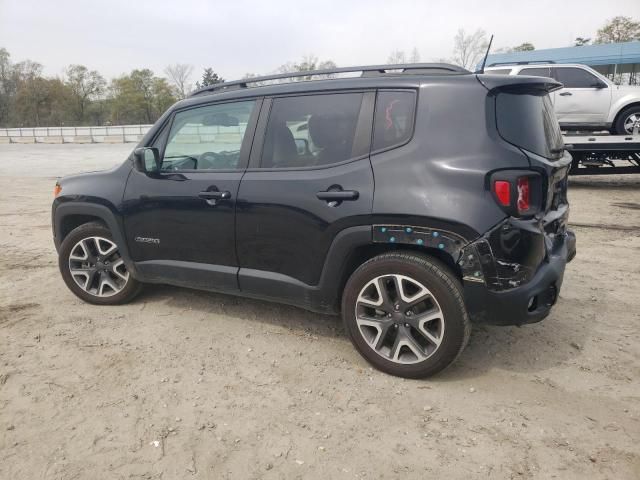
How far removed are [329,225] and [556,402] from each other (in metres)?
1.69

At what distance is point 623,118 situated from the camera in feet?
35.0

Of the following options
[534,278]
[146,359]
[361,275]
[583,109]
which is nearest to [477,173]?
[534,278]

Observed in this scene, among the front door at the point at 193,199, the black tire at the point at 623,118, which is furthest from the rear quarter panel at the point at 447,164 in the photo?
the black tire at the point at 623,118

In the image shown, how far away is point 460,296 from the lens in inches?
112

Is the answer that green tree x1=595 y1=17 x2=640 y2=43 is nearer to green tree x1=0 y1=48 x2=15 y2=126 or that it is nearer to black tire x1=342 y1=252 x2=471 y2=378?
black tire x1=342 y1=252 x2=471 y2=378

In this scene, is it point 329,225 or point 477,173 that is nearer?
point 477,173

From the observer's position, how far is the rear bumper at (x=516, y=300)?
276cm

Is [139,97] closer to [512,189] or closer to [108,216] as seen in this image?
[108,216]

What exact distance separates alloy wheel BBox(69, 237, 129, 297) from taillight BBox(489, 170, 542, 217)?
3.17 metres

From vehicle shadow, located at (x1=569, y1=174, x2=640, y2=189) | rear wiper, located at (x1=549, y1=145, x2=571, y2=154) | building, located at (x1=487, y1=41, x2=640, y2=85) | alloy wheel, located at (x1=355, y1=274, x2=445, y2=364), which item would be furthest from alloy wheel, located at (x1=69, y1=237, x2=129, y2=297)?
building, located at (x1=487, y1=41, x2=640, y2=85)

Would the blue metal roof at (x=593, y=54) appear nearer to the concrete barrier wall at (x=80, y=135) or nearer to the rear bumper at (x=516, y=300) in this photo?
the concrete barrier wall at (x=80, y=135)

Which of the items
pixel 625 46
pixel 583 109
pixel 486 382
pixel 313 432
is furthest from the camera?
pixel 625 46

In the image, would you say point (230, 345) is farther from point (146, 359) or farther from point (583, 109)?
point (583, 109)

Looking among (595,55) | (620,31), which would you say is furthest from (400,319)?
(620,31)
